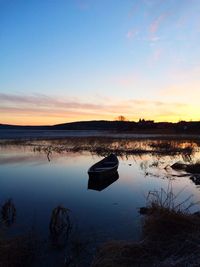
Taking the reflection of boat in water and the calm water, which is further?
the reflection of boat in water

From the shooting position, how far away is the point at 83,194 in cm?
1490

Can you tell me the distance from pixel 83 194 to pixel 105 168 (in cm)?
411

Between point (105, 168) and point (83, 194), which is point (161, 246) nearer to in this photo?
point (83, 194)

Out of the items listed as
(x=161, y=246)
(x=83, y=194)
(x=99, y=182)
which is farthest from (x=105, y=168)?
Result: (x=161, y=246)

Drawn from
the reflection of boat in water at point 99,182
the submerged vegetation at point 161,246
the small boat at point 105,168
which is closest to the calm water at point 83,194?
the reflection of boat in water at point 99,182

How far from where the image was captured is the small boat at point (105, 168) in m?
17.5

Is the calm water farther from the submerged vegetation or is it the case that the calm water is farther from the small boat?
the submerged vegetation

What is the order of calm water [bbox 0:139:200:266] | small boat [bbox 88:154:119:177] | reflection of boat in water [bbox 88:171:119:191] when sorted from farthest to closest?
small boat [bbox 88:154:119:177] < reflection of boat in water [bbox 88:171:119:191] < calm water [bbox 0:139:200:266]

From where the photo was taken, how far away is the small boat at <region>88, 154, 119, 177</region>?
17516 mm

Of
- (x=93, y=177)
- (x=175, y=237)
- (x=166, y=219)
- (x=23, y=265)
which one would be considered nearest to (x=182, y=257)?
(x=175, y=237)

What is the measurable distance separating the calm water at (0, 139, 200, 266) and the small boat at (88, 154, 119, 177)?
0.70 meters

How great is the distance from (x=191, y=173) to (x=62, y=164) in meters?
9.39

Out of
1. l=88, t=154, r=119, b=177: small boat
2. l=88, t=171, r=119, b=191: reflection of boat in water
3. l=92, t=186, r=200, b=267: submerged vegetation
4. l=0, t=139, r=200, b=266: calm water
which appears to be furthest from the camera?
l=88, t=154, r=119, b=177: small boat

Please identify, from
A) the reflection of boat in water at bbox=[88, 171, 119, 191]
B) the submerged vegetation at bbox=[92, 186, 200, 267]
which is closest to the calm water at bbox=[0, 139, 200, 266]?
the reflection of boat in water at bbox=[88, 171, 119, 191]
